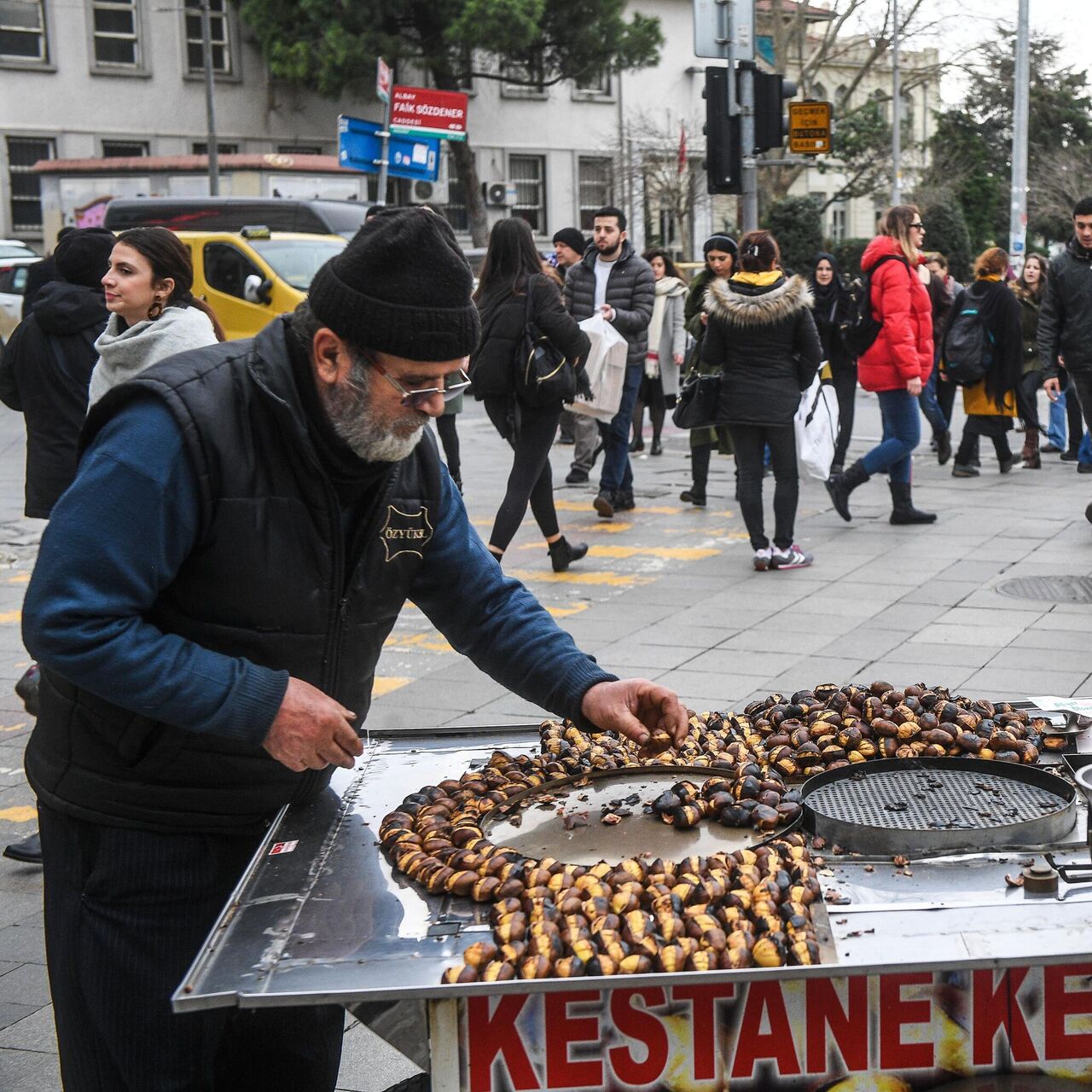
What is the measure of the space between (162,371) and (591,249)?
9.00m

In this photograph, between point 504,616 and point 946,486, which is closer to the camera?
point 504,616

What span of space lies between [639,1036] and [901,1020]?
38cm

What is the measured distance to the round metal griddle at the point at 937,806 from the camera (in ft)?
7.87

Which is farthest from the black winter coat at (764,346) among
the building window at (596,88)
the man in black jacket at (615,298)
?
the building window at (596,88)

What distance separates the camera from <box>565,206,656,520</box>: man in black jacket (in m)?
10.9

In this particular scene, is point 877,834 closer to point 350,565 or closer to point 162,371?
point 350,565

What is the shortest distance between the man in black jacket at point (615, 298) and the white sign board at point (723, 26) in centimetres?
176

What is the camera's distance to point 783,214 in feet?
75.2

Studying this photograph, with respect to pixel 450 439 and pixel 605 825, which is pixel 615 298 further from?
pixel 605 825

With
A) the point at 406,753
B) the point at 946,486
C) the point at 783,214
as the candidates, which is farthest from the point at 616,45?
the point at 406,753

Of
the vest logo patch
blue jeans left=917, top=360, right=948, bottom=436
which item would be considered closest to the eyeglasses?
the vest logo patch

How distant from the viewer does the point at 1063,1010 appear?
7.31 feet

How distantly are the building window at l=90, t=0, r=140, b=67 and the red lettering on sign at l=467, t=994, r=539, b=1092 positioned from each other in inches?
1454

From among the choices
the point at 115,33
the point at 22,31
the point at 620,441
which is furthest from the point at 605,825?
the point at 115,33
